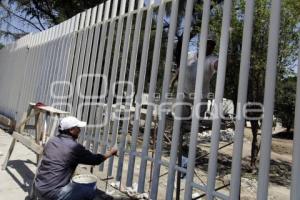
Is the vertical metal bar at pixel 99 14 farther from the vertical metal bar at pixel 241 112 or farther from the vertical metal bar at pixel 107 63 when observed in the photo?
the vertical metal bar at pixel 241 112

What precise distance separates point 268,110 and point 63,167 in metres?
2.32

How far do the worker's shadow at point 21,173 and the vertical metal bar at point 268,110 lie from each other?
3.58 m

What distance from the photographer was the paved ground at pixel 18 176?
4.80 meters

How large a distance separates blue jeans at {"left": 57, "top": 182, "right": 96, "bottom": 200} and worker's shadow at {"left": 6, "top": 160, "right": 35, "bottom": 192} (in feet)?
4.71

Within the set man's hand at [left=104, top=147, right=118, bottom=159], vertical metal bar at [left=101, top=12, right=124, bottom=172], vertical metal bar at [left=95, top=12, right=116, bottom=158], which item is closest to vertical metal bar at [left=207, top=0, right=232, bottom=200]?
man's hand at [left=104, top=147, right=118, bottom=159]

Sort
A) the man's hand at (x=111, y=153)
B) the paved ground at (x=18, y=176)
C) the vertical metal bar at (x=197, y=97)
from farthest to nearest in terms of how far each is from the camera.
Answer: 1. the paved ground at (x=18, y=176)
2. the man's hand at (x=111, y=153)
3. the vertical metal bar at (x=197, y=97)

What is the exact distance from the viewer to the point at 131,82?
435 centimetres

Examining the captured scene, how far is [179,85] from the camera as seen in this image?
3.54 metres

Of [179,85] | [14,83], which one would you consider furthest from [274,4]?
[14,83]

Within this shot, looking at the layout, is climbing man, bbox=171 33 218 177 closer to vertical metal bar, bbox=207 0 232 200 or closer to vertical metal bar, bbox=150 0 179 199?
vertical metal bar, bbox=150 0 179 199

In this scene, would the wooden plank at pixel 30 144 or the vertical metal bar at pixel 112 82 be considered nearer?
the vertical metal bar at pixel 112 82

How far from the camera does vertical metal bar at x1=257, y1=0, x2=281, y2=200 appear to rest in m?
2.61

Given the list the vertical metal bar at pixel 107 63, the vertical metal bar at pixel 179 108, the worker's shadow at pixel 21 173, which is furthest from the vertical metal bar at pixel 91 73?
the vertical metal bar at pixel 179 108

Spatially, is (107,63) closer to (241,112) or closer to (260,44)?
(241,112)
